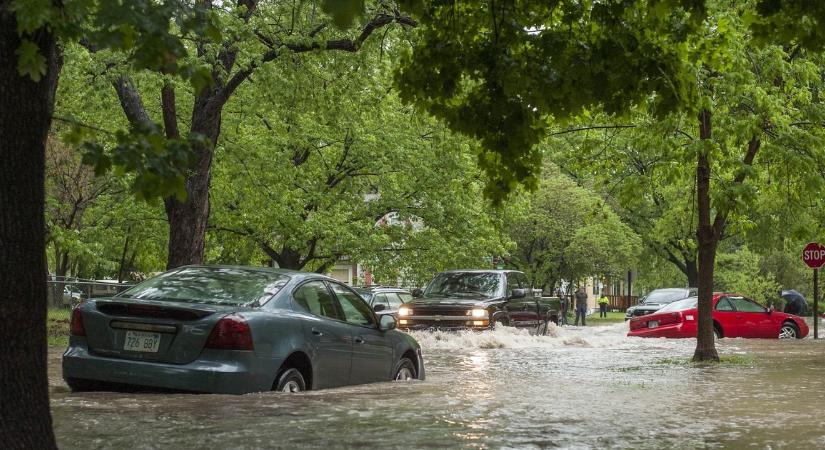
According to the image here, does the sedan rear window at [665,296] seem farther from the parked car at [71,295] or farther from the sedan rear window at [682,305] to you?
the parked car at [71,295]

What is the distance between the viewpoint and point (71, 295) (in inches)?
1046

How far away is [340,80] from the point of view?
66.5 ft

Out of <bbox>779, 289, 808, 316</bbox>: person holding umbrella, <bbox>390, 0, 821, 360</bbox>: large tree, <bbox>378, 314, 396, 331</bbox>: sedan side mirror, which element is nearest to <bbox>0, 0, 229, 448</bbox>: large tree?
<bbox>390, 0, 821, 360</bbox>: large tree

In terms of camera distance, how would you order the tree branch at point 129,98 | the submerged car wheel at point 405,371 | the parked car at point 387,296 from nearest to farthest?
the submerged car wheel at point 405,371, the tree branch at point 129,98, the parked car at point 387,296

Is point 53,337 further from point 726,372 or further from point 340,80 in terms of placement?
point 726,372

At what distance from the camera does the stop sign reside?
32.5 m

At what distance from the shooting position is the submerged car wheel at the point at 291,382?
9625 mm

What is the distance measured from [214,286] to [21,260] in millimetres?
4299

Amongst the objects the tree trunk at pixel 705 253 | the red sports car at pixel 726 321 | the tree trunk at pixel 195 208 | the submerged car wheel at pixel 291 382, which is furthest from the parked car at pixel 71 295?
the submerged car wheel at pixel 291 382

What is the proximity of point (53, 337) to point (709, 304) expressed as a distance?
13432 millimetres

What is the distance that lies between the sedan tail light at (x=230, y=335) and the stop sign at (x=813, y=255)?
87.2 feet

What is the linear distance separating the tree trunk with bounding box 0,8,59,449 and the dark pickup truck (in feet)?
53.3

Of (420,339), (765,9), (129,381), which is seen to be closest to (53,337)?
(420,339)

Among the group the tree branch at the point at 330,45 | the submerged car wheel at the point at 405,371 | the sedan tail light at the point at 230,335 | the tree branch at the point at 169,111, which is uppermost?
the tree branch at the point at 330,45
